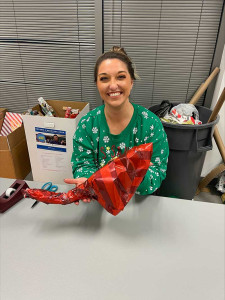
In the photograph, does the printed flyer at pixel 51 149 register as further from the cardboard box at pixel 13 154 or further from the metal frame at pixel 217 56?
the metal frame at pixel 217 56

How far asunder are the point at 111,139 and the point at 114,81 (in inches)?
10.3

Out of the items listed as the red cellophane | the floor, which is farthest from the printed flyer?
the floor

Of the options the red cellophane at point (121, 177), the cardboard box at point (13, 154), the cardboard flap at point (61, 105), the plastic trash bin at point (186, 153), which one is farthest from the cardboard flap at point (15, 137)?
the red cellophane at point (121, 177)

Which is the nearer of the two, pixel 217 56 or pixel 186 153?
pixel 186 153

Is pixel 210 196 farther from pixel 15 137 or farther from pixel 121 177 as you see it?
pixel 15 137

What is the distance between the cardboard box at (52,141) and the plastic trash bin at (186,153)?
68 cm

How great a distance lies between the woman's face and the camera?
0.86 metres

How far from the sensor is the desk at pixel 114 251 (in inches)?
24.0

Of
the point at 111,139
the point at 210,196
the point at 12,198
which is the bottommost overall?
the point at 210,196

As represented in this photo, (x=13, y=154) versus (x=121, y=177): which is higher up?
(x=121, y=177)

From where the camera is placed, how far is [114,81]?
860 mm

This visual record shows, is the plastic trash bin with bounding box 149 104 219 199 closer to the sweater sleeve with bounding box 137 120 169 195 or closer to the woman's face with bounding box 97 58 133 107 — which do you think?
the sweater sleeve with bounding box 137 120 169 195

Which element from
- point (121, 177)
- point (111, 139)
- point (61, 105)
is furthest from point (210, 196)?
point (121, 177)

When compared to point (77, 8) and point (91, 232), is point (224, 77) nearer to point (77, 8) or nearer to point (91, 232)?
point (77, 8)
